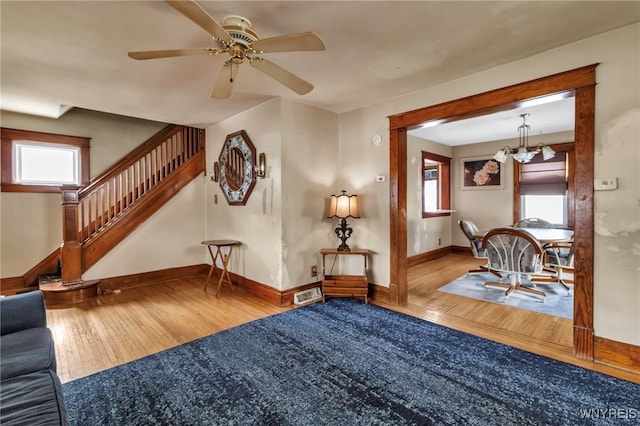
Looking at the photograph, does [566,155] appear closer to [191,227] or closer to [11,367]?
[191,227]

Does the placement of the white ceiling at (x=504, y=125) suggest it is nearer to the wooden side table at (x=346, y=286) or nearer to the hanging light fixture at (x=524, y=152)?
the hanging light fixture at (x=524, y=152)

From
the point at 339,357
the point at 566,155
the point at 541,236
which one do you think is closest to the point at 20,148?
the point at 339,357

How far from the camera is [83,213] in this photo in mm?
4121

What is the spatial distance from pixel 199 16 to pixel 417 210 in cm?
518

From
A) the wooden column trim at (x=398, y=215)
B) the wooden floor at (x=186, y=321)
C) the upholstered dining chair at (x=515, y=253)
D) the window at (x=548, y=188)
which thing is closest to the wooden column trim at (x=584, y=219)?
the wooden floor at (x=186, y=321)

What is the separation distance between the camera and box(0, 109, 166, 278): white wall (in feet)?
13.7

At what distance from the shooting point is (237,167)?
4355 mm

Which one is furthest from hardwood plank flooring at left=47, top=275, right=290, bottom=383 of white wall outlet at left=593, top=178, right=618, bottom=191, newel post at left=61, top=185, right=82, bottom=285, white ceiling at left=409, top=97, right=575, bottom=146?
white ceiling at left=409, top=97, right=575, bottom=146

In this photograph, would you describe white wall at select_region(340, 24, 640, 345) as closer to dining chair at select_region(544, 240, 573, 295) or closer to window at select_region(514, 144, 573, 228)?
dining chair at select_region(544, 240, 573, 295)

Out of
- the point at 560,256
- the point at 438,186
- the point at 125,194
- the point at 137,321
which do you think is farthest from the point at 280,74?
the point at 438,186

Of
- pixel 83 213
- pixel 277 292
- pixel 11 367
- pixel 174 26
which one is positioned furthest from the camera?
pixel 83 213

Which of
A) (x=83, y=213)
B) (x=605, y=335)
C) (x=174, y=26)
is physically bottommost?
(x=605, y=335)

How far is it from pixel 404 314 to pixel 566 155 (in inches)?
185

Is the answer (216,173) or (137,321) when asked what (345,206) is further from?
(137,321)
